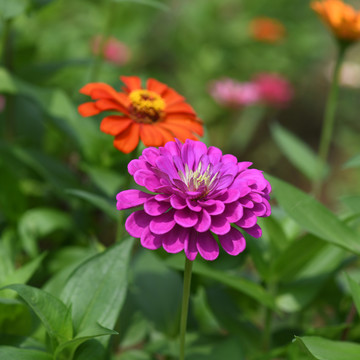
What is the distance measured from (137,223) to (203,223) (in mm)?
74

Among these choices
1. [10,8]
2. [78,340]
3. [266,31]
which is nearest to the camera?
[78,340]

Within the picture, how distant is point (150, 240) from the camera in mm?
574

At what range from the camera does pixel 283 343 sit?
40.4 inches

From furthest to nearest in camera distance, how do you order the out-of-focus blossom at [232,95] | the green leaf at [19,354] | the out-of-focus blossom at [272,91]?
1. the out-of-focus blossom at [272,91]
2. the out-of-focus blossom at [232,95]
3. the green leaf at [19,354]

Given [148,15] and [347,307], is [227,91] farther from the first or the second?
[347,307]

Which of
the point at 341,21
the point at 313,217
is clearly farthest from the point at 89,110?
the point at 341,21

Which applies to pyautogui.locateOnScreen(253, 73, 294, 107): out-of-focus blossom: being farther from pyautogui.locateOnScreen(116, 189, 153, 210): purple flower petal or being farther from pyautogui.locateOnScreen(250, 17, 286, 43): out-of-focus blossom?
pyautogui.locateOnScreen(116, 189, 153, 210): purple flower petal

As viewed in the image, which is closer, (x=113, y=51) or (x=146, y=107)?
(x=146, y=107)

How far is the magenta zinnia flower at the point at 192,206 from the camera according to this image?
56 centimetres

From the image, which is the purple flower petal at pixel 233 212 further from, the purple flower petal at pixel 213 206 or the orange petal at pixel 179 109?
the orange petal at pixel 179 109

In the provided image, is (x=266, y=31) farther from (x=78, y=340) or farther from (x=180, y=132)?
(x=78, y=340)

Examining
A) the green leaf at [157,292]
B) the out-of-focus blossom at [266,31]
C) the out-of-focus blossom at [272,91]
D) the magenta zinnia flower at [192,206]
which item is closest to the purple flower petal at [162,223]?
the magenta zinnia flower at [192,206]

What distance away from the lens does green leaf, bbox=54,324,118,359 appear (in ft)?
2.09

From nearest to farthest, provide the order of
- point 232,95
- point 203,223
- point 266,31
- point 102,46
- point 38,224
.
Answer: point 203,223 → point 38,224 → point 102,46 → point 232,95 → point 266,31
